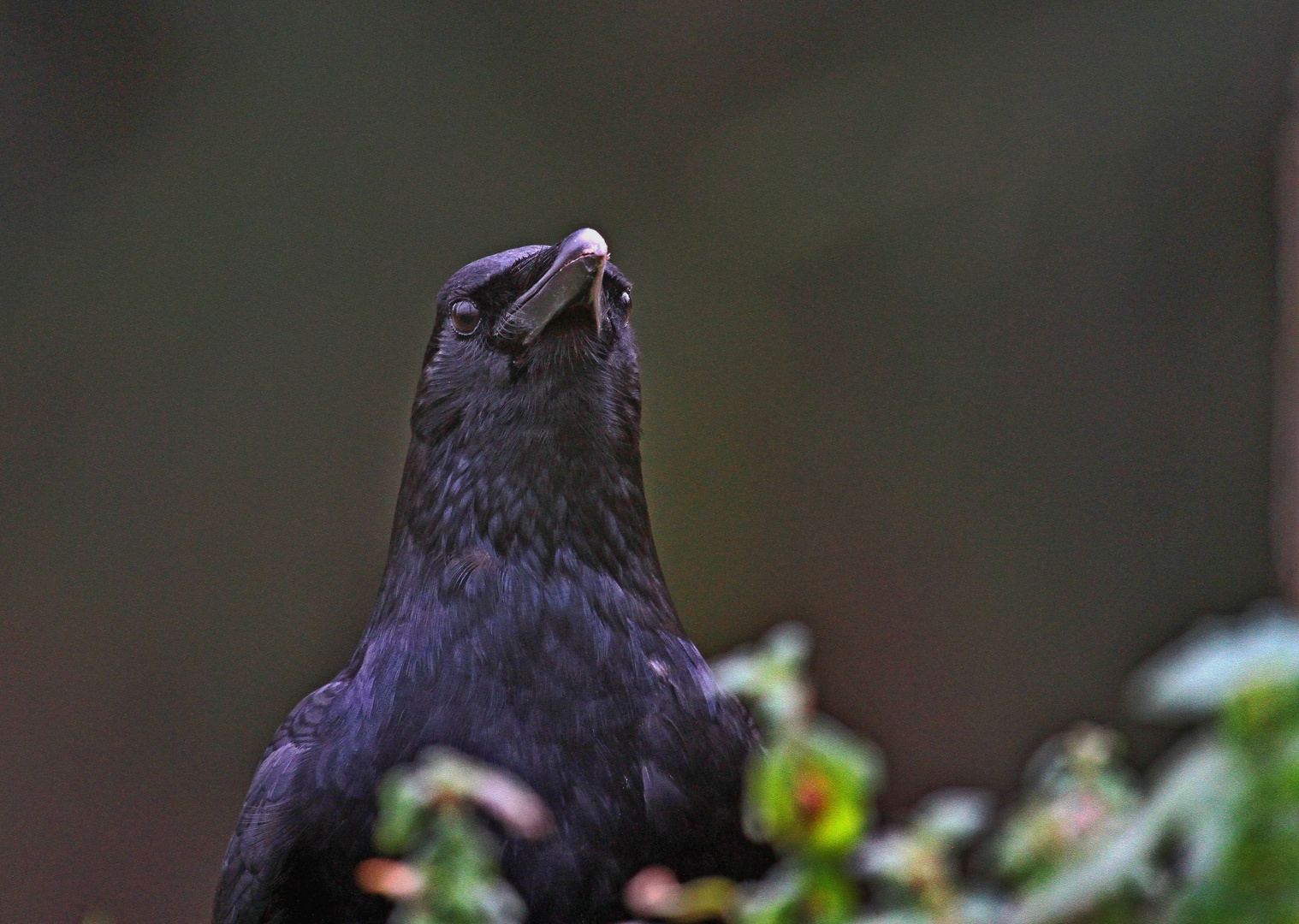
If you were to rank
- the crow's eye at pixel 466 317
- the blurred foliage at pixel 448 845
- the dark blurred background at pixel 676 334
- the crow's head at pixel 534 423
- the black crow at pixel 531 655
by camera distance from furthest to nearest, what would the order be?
the dark blurred background at pixel 676 334
the crow's eye at pixel 466 317
the crow's head at pixel 534 423
the black crow at pixel 531 655
the blurred foliage at pixel 448 845

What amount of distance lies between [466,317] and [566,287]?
0.74ft

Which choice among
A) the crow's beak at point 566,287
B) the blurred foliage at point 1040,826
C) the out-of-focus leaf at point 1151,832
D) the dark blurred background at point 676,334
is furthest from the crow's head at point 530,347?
the dark blurred background at point 676,334

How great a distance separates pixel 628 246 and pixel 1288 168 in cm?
283

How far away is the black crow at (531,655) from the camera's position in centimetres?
191

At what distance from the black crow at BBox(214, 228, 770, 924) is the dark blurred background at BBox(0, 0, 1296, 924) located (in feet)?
9.05

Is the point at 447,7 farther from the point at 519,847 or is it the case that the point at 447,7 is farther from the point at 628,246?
the point at 519,847

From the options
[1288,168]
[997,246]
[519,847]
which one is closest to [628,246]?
[997,246]

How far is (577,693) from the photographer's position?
1997mm

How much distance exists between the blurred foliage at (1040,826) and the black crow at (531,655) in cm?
114

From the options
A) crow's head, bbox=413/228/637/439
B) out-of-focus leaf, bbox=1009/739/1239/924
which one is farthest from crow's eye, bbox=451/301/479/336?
out-of-focus leaf, bbox=1009/739/1239/924

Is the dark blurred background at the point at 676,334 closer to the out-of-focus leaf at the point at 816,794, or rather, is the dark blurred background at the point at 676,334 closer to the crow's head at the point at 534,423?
the crow's head at the point at 534,423

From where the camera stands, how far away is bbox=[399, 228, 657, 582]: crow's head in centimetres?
220

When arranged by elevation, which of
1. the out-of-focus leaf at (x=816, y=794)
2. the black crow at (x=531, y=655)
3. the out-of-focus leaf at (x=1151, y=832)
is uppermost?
the black crow at (x=531, y=655)

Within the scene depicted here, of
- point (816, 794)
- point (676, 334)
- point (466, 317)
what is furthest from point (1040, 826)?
point (676, 334)
